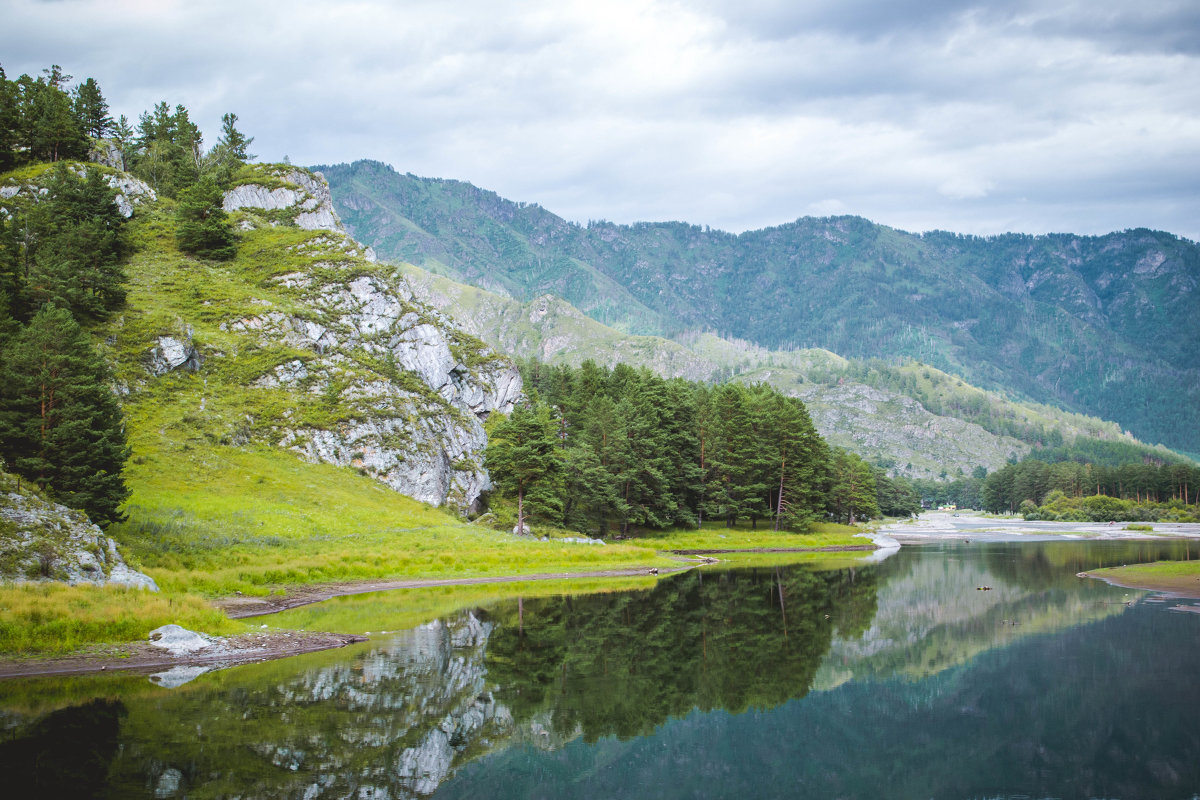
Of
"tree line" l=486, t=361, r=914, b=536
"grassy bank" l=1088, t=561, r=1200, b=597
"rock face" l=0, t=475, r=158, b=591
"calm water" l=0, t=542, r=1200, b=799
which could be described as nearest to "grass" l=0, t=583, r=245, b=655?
"rock face" l=0, t=475, r=158, b=591

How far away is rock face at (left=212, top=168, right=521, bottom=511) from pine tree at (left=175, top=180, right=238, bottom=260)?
10.3 meters

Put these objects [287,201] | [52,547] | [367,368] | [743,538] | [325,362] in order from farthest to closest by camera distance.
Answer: [287,201] < [743,538] < [367,368] < [325,362] < [52,547]

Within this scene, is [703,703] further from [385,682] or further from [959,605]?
[959,605]

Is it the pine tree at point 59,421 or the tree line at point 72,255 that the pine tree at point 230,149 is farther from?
the pine tree at point 59,421

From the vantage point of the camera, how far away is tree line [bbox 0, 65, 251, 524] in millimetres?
44906

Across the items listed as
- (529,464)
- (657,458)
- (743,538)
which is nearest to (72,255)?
(529,464)

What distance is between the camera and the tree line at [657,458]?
89.1m

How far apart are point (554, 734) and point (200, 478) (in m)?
56.5

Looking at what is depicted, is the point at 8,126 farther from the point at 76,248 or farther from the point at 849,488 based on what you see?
the point at 849,488

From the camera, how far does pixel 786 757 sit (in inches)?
851

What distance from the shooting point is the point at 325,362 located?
93.3 metres

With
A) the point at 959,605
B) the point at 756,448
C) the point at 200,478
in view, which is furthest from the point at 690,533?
the point at 200,478

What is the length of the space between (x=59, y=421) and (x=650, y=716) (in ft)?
141

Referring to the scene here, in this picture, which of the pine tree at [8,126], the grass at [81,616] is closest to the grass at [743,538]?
the grass at [81,616]
